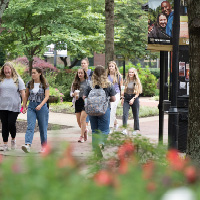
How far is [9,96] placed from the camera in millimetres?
10078

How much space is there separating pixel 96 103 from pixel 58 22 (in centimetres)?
1608

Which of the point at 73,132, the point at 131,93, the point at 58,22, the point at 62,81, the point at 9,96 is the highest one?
the point at 58,22

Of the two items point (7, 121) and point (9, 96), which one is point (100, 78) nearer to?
point (9, 96)

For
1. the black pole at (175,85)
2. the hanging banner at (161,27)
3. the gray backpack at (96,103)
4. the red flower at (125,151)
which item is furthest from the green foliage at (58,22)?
the red flower at (125,151)

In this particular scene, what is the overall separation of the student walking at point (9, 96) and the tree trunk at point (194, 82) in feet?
14.3

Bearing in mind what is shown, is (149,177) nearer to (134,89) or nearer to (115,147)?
(115,147)

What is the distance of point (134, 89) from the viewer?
12.6 m

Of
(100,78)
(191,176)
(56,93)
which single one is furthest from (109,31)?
(191,176)

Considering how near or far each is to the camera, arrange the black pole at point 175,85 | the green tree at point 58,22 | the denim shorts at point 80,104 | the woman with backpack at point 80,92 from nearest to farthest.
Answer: the black pole at point 175,85
the woman with backpack at point 80,92
the denim shorts at point 80,104
the green tree at point 58,22

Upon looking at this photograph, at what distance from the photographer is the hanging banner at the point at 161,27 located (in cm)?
933

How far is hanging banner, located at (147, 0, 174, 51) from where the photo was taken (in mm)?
9328

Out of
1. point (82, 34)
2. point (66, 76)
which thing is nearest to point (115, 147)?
point (82, 34)

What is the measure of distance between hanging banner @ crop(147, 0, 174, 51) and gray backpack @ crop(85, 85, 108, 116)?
48.9 inches

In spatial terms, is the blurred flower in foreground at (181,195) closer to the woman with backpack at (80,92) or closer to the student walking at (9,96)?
the student walking at (9,96)
